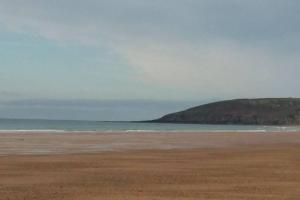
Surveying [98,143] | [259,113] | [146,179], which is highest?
[259,113]

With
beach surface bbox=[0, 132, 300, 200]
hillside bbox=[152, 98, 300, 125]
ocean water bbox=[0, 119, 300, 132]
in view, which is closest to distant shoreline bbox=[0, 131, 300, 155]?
beach surface bbox=[0, 132, 300, 200]

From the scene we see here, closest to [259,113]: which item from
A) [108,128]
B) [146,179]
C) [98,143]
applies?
[108,128]

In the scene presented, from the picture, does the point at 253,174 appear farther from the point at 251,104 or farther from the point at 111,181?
the point at 251,104

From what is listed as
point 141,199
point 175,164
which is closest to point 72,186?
point 141,199

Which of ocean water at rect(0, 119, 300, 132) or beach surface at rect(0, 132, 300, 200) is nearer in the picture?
beach surface at rect(0, 132, 300, 200)

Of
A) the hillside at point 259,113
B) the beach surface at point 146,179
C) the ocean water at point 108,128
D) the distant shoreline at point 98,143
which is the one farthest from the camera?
the hillside at point 259,113

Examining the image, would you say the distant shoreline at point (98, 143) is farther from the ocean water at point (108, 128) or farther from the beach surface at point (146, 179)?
the ocean water at point (108, 128)

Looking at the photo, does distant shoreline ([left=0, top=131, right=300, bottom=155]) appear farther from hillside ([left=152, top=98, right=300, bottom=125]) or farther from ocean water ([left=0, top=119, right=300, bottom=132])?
hillside ([left=152, top=98, right=300, bottom=125])

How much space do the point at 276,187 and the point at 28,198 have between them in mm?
6099

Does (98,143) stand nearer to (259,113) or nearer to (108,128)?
(108,128)

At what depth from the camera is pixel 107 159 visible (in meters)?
24.5

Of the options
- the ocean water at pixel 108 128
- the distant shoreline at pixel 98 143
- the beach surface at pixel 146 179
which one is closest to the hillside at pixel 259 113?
the ocean water at pixel 108 128

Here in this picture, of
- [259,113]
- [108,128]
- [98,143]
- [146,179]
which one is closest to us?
[146,179]

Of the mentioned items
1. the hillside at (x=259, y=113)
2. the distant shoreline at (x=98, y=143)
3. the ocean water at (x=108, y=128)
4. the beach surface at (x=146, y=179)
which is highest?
the hillside at (x=259, y=113)
